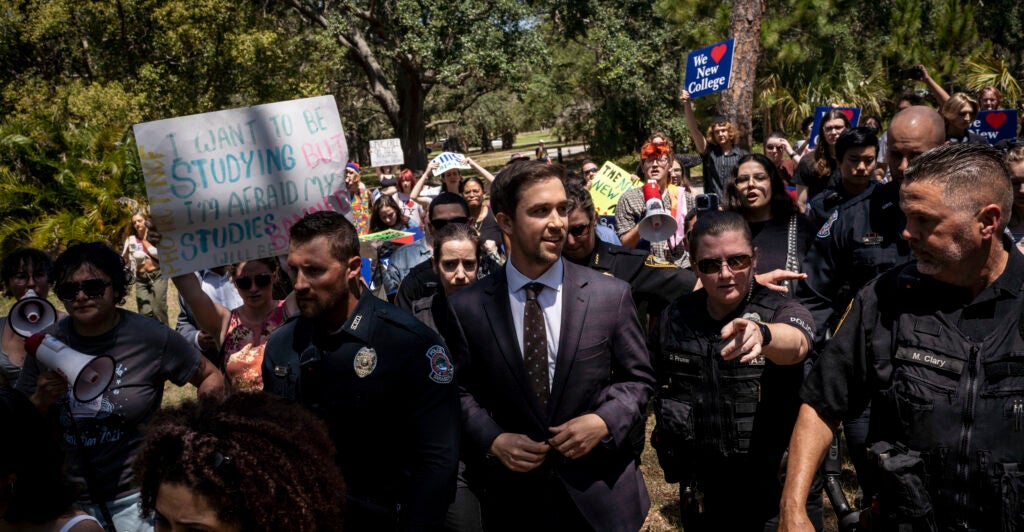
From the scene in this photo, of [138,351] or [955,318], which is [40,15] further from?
[955,318]

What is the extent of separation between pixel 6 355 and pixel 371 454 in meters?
2.78

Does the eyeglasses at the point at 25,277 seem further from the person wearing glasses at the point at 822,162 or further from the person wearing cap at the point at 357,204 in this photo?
the person wearing glasses at the point at 822,162

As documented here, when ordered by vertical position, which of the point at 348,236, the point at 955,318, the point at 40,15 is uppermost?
the point at 40,15

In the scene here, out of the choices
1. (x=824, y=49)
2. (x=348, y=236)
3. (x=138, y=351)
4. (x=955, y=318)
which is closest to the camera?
(x=955, y=318)

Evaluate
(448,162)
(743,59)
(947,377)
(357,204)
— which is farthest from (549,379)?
(743,59)

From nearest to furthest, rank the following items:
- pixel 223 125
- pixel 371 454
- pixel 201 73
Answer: pixel 371 454, pixel 223 125, pixel 201 73

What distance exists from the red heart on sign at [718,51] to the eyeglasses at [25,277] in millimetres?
6776

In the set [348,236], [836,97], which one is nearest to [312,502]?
[348,236]

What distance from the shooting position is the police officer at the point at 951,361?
2.37m

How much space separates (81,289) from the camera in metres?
3.60

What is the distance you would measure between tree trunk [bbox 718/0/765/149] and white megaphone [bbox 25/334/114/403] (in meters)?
8.76

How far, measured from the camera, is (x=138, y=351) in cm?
Answer: 368

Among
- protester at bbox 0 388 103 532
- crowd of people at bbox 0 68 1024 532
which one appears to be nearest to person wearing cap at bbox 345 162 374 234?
crowd of people at bbox 0 68 1024 532

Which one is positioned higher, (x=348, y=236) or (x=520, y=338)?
(x=348, y=236)
